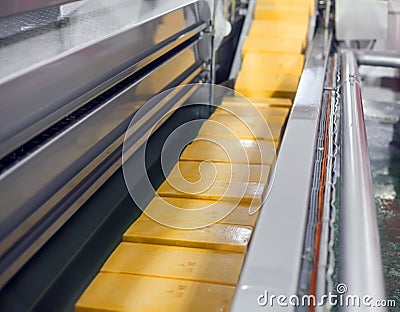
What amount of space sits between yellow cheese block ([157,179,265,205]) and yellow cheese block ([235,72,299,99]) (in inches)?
43.9

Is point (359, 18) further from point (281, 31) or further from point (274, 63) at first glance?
point (274, 63)

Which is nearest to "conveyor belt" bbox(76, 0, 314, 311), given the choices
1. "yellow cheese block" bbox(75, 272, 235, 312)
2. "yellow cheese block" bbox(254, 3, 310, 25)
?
"yellow cheese block" bbox(75, 272, 235, 312)

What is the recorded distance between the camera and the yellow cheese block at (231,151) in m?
1.69

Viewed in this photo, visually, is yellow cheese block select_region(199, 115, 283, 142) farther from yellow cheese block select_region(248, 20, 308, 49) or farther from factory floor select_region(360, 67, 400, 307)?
yellow cheese block select_region(248, 20, 308, 49)

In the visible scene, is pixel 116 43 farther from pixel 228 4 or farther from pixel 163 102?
pixel 228 4

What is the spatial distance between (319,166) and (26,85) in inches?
22.2

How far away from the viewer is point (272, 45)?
288cm

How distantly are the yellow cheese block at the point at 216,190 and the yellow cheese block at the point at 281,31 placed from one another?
1.63 meters

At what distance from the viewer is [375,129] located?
3367mm

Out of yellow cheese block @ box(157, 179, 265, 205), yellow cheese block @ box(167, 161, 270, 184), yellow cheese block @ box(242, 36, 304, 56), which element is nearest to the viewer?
yellow cheese block @ box(157, 179, 265, 205)

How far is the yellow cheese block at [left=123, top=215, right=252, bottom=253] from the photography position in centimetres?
124

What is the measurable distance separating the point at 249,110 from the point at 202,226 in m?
1.04

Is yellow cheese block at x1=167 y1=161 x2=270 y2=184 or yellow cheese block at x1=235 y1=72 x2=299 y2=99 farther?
yellow cheese block at x1=235 y1=72 x2=299 y2=99

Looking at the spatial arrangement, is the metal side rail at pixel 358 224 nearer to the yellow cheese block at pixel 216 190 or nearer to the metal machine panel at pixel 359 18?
the yellow cheese block at pixel 216 190
